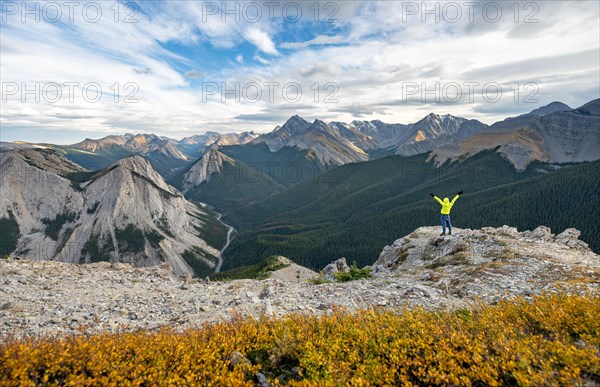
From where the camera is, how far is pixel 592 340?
331 inches

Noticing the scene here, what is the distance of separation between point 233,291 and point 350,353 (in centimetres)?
1385

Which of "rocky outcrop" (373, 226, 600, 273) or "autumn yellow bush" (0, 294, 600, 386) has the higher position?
"autumn yellow bush" (0, 294, 600, 386)

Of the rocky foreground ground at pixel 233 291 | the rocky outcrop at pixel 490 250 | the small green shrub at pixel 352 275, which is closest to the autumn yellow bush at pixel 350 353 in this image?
the rocky foreground ground at pixel 233 291

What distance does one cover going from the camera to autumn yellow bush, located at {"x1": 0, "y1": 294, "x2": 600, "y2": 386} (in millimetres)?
7371

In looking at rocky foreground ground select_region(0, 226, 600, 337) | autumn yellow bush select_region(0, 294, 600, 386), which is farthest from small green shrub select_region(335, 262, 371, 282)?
autumn yellow bush select_region(0, 294, 600, 386)

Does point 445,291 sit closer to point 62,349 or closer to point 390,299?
point 390,299

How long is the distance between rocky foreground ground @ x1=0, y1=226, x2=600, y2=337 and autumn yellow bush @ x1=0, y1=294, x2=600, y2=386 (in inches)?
137

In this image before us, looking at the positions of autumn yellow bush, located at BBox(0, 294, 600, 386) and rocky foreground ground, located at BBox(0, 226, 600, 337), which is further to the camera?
rocky foreground ground, located at BBox(0, 226, 600, 337)

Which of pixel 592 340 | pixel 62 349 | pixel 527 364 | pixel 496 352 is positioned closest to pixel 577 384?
pixel 527 364

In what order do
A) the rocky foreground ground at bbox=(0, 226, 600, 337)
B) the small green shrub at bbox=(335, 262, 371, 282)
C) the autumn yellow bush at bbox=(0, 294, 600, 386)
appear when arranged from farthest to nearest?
the small green shrub at bbox=(335, 262, 371, 282), the rocky foreground ground at bbox=(0, 226, 600, 337), the autumn yellow bush at bbox=(0, 294, 600, 386)

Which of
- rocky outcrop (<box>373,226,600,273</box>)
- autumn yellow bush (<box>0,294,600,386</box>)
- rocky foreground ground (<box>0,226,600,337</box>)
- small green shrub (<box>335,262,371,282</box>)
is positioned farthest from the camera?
small green shrub (<box>335,262,371,282</box>)

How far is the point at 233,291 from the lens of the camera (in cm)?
2125

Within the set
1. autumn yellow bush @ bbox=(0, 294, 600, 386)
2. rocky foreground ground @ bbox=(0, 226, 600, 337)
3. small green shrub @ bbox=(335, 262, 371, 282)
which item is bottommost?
small green shrub @ bbox=(335, 262, 371, 282)

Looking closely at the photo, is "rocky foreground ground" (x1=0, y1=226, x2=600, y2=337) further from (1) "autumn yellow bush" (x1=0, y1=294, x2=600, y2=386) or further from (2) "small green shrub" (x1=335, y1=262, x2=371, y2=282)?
(1) "autumn yellow bush" (x1=0, y1=294, x2=600, y2=386)
